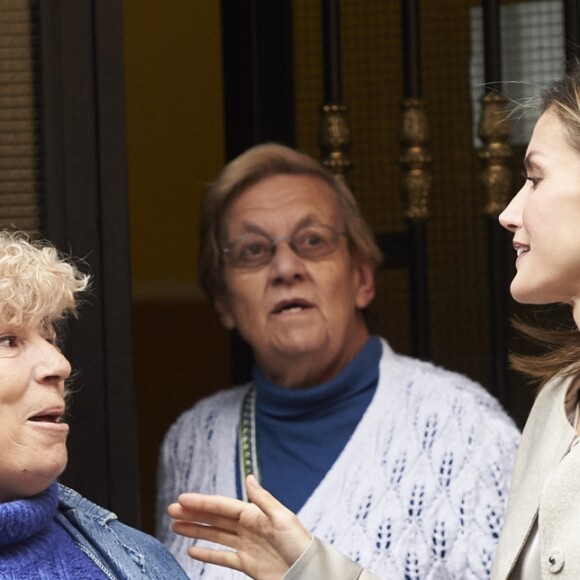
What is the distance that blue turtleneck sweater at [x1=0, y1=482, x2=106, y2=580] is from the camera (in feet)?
6.28

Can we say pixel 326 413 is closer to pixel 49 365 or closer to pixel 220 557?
pixel 220 557

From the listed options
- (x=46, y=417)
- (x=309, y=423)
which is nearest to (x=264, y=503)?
(x=46, y=417)

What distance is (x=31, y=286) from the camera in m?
2.02

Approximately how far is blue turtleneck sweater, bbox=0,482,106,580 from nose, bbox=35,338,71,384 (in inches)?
5.8

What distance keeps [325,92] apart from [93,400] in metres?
0.94

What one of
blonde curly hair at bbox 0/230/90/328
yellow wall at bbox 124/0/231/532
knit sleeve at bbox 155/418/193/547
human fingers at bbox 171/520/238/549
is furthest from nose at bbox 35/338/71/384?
yellow wall at bbox 124/0/231/532

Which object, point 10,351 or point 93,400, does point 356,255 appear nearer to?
point 93,400

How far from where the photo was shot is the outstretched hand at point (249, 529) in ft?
6.68

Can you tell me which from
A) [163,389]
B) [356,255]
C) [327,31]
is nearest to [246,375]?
[163,389]

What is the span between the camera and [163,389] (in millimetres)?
3891

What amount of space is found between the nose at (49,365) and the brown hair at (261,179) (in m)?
0.97

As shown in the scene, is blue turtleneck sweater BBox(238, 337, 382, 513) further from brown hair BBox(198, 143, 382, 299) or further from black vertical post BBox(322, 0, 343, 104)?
black vertical post BBox(322, 0, 343, 104)

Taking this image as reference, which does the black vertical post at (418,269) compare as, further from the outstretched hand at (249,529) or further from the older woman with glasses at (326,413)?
the outstretched hand at (249,529)

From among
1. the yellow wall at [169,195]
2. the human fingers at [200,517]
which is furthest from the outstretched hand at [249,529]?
the yellow wall at [169,195]
